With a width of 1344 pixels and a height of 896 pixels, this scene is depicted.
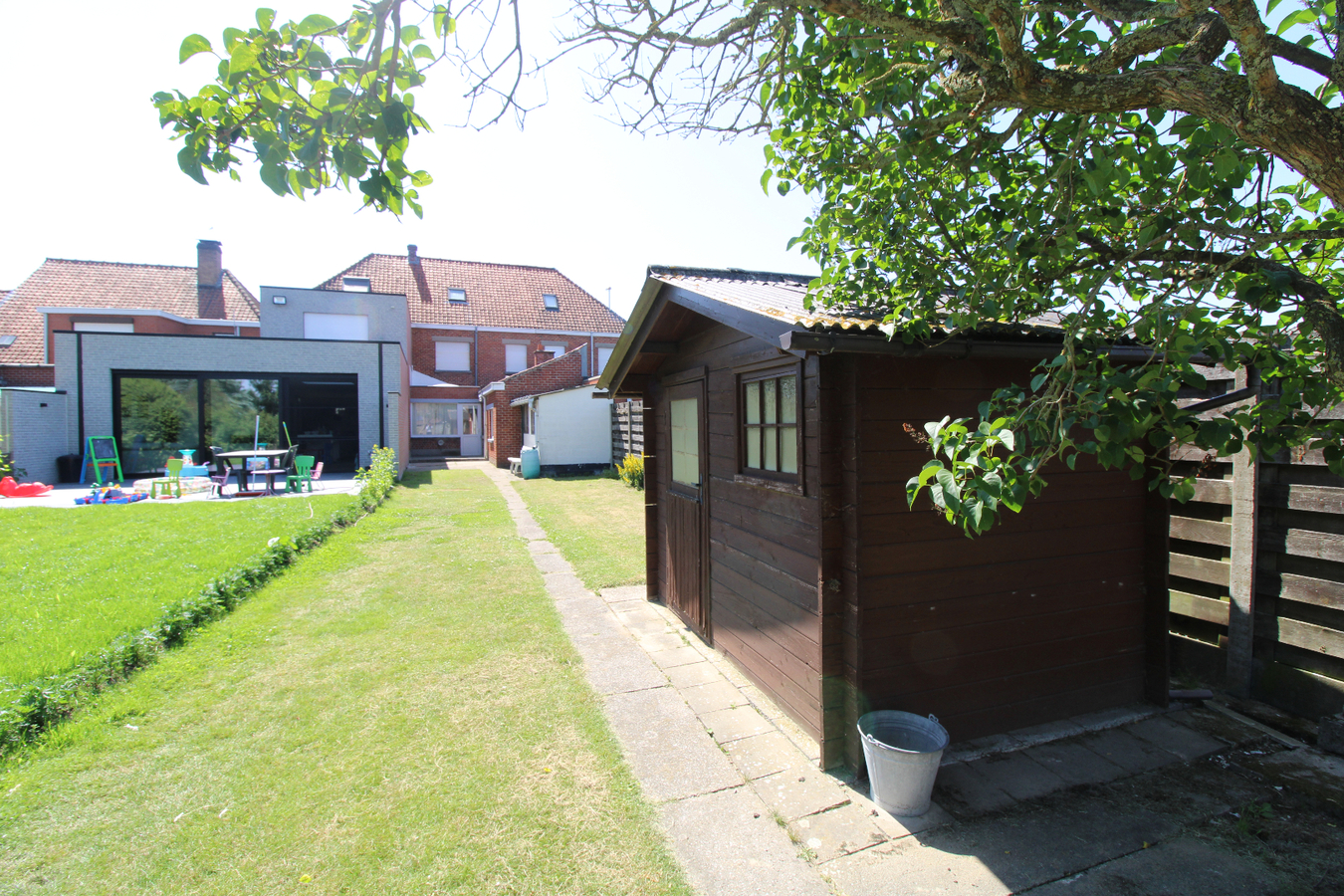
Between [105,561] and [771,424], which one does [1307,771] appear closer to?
[771,424]

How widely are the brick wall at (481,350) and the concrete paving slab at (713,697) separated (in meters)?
24.5

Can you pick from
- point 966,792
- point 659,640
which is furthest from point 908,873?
point 659,640

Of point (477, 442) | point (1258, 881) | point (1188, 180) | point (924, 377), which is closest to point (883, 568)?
point (924, 377)

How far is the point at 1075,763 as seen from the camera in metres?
3.54

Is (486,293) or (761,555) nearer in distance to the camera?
(761,555)

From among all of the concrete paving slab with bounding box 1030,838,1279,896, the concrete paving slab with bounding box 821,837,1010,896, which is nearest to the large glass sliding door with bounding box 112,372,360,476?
the concrete paving slab with bounding box 821,837,1010,896

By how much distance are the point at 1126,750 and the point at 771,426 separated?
282cm

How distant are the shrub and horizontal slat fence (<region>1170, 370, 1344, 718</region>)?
1194 centimetres

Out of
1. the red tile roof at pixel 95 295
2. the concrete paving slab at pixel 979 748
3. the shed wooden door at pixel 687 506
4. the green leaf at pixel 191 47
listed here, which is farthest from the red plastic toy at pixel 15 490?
the concrete paving slab at pixel 979 748

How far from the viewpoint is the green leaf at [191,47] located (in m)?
1.96

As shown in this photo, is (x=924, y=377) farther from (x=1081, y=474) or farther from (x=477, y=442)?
(x=477, y=442)

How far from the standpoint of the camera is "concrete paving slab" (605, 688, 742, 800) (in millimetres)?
3379

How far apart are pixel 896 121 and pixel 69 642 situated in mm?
6668

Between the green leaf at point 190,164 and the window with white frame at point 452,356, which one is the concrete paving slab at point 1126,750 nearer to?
the green leaf at point 190,164
